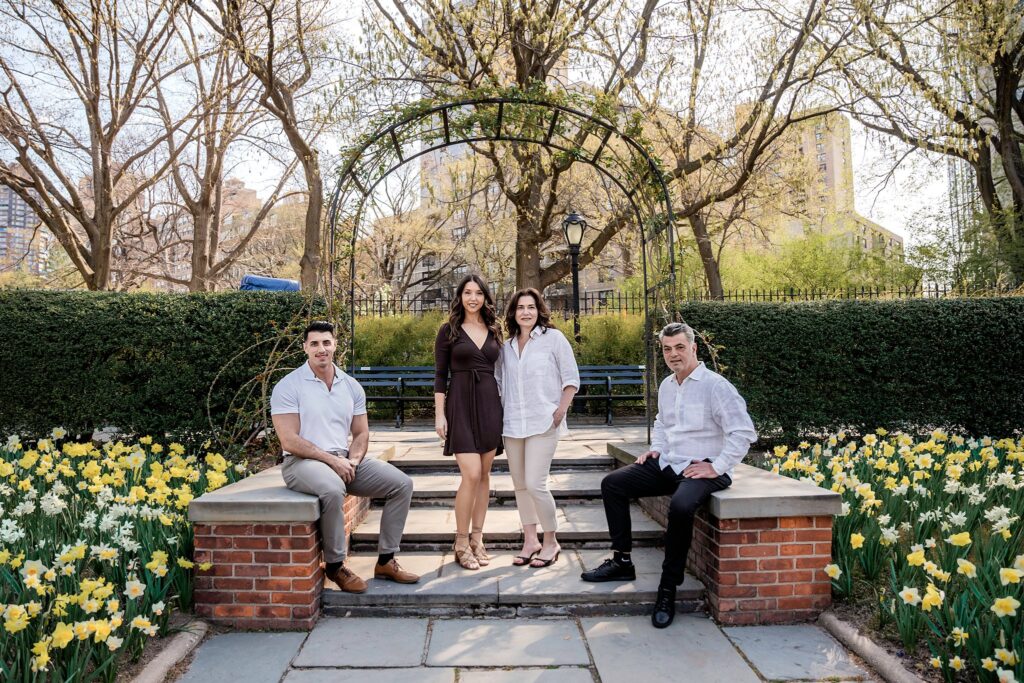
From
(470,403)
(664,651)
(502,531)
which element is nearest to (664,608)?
(664,651)

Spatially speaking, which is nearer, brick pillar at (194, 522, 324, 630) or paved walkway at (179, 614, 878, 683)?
paved walkway at (179, 614, 878, 683)

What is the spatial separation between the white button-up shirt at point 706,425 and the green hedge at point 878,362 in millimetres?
3629

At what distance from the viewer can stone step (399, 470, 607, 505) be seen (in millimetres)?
5438

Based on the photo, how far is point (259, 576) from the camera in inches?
142

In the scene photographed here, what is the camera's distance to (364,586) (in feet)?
12.4

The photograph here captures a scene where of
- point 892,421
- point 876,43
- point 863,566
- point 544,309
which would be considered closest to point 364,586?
point 544,309

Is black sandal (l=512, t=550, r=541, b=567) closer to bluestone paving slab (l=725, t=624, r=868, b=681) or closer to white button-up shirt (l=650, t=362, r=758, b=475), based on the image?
white button-up shirt (l=650, t=362, r=758, b=475)

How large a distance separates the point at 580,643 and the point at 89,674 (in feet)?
7.22

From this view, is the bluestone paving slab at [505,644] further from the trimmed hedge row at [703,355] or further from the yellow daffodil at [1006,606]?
the trimmed hedge row at [703,355]

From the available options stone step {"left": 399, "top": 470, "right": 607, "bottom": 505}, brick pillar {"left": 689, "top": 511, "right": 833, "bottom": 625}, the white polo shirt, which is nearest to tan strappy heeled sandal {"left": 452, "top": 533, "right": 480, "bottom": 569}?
the white polo shirt

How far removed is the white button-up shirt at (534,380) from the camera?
4.16 meters

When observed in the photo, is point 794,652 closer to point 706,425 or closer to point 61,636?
point 706,425

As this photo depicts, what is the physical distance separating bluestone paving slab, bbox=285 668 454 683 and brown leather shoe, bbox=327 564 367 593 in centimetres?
67

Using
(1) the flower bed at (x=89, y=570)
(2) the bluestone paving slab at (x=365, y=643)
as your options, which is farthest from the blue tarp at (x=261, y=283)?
(2) the bluestone paving slab at (x=365, y=643)
